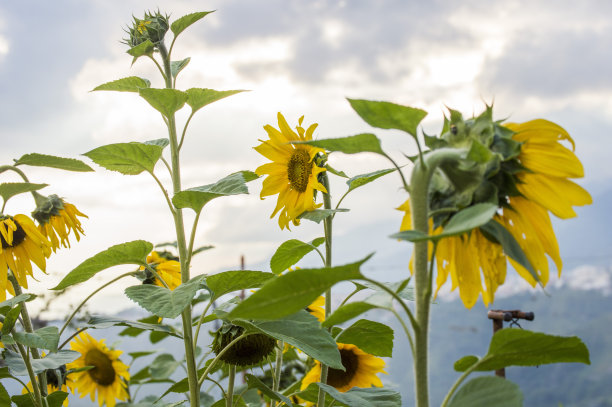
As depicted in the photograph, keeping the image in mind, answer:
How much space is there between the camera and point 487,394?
621 mm

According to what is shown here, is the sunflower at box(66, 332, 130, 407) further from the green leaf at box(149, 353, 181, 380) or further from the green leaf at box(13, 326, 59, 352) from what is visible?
the green leaf at box(13, 326, 59, 352)

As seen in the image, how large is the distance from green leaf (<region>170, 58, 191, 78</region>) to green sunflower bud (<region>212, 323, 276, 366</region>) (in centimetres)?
57

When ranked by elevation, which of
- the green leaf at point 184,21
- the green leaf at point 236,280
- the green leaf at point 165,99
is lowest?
the green leaf at point 236,280

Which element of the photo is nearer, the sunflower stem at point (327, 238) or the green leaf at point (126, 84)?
the sunflower stem at point (327, 238)

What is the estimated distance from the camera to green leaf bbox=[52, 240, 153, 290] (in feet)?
3.63

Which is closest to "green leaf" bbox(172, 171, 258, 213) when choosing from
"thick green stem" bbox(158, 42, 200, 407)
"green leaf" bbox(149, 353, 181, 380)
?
"thick green stem" bbox(158, 42, 200, 407)

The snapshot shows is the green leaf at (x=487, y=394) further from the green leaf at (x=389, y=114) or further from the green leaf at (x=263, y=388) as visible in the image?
the green leaf at (x=263, y=388)

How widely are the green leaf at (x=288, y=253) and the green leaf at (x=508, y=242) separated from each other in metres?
0.47

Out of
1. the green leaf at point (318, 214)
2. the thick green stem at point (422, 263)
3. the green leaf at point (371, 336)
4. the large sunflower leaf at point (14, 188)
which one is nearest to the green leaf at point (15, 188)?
the large sunflower leaf at point (14, 188)

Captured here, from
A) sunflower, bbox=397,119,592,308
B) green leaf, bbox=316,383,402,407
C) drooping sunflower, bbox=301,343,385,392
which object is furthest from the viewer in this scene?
drooping sunflower, bbox=301,343,385,392

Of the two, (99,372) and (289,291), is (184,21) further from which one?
(99,372)

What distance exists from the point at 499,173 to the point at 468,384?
0.75 feet

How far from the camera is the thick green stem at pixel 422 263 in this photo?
1.92ft

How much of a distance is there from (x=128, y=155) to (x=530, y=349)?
0.83 m
